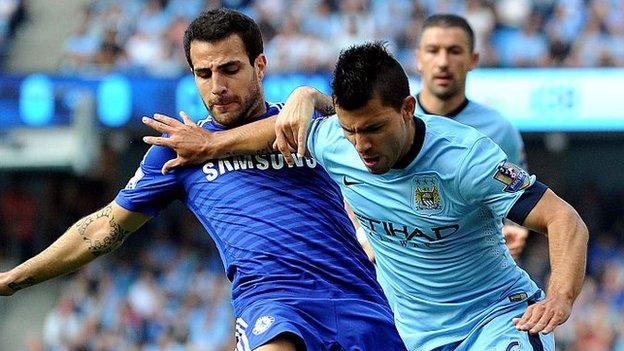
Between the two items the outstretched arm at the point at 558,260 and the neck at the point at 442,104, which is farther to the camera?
the neck at the point at 442,104

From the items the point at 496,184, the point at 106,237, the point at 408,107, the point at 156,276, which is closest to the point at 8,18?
the point at 156,276

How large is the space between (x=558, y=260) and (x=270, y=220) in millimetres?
1259

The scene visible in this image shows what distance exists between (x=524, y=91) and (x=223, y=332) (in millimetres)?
4979

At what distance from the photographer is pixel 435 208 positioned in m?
5.44

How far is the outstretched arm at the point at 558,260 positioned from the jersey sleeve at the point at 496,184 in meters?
0.05

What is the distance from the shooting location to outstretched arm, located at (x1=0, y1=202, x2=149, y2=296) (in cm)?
602

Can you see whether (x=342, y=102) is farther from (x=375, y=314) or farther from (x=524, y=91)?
(x=524, y=91)

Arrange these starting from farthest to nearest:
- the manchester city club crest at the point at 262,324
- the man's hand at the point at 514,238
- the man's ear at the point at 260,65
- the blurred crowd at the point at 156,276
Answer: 1. the blurred crowd at the point at 156,276
2. the man's hand at the point at 514,238
3. the man's ear at the point at 260,65
4. the manchester city club crest at the point at 262,324

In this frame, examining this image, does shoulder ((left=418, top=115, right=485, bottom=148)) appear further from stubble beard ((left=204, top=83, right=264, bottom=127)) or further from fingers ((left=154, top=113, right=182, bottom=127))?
fingers ((left=154, top=113, right=182, bottom=127))

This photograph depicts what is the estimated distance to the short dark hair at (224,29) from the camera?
5.74m

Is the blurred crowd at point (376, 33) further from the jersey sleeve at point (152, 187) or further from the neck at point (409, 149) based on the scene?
the neck at point (409, 149)

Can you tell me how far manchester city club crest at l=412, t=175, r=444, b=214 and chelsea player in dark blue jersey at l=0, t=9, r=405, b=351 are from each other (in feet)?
1.35

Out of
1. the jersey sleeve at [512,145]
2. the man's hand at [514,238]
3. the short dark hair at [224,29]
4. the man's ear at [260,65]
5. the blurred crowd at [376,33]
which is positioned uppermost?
the short dark hair at [224,29]

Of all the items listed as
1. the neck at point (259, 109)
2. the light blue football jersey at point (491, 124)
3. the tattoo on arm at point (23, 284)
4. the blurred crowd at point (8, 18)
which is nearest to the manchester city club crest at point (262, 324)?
the neck at point (259, 109)
